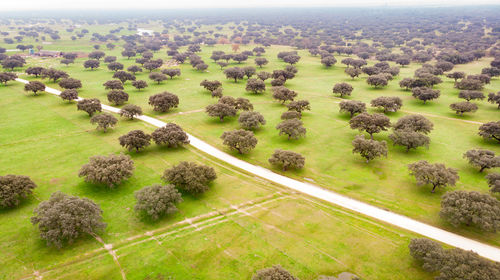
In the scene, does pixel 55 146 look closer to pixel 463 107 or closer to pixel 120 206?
pixel 120 206

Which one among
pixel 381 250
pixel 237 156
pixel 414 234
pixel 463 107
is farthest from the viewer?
pixel 463 107

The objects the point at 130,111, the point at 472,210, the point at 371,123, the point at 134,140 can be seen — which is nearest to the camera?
the point at 472,210

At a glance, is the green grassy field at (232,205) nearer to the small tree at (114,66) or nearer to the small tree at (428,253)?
the small tree at (428,253)

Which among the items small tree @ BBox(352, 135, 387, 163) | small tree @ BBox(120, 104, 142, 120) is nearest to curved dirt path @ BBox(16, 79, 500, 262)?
small tree @ BBox(352, 135, 387, 163)

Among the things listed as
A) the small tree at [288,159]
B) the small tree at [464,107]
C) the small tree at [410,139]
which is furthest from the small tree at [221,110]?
the small tree at [464,107]

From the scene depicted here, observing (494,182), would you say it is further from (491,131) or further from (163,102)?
(163,102)

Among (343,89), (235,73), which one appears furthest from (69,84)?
(343,89)

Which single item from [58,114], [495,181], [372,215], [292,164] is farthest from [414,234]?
[58,114]
